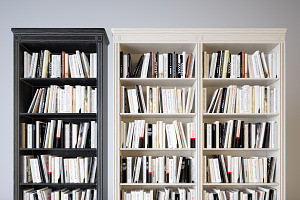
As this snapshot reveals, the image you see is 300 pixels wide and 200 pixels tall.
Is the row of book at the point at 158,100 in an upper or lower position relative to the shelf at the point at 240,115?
upper

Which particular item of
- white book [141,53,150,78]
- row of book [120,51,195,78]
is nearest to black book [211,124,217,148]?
row of book [120,51,195,78]

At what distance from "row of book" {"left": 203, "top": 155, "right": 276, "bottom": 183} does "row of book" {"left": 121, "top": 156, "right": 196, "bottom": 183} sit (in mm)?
186

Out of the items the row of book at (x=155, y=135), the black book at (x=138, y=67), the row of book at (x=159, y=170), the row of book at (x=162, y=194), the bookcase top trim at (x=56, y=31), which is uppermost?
the bookcase top trim at (x=56, y=31)

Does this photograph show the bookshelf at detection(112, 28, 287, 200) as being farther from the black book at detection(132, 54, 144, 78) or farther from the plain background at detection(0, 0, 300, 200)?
the plain background at detection(0, 0, 300, 200)

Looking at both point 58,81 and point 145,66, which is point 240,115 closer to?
point 145,66

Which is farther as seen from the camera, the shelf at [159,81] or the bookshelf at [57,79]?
the shelf at [159,81]

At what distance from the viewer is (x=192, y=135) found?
3.60 m

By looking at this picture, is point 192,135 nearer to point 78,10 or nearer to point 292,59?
point 292,59

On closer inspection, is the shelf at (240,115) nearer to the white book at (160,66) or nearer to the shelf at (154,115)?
the shelf at (154,115)

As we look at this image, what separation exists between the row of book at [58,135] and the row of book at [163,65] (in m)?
0.67

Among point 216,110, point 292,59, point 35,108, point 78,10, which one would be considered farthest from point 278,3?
point 35,108

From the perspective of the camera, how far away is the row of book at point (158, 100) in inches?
143

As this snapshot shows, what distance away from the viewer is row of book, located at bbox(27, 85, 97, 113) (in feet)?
11.6

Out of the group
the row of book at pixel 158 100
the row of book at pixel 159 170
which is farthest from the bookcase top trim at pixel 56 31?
the row of book at pixel 159 170
